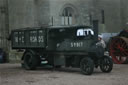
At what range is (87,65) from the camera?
1250 cm

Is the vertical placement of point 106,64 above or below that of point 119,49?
below

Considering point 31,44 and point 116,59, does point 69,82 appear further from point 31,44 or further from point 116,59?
point 116,59

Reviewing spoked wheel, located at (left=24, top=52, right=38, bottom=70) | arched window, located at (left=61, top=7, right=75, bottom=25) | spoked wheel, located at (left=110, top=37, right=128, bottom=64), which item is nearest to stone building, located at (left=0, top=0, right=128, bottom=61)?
arched window, located at (left=61, top=7, right=75, bottom=25)

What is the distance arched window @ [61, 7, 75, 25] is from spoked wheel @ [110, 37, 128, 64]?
827 cm

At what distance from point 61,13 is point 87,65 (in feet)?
44.6

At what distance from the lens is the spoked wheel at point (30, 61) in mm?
14923

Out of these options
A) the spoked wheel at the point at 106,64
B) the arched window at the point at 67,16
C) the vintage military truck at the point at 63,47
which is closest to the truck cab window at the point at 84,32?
the vintage military truck at the point at 63,47

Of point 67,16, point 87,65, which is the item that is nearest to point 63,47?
point 87,65

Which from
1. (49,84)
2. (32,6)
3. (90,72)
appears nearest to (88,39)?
(90,72)

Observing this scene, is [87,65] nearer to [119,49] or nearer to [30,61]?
[30,61]

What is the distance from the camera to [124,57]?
18547mm

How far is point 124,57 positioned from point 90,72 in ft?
22.3

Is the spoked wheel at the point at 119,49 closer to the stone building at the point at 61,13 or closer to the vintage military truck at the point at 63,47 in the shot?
the vintage military truck at the point at 63,47

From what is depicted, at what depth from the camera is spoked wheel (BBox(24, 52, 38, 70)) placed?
1492 centimetres
